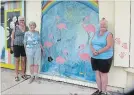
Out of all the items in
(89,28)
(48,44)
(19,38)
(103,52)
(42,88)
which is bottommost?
(42,88)

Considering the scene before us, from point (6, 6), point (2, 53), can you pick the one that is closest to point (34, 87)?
point (2, 53)

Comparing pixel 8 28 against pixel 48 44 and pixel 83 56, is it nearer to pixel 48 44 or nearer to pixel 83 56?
pixel 48 44

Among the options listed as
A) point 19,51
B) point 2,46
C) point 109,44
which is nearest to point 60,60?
point 19,51

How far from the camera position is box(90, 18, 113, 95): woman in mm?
4391

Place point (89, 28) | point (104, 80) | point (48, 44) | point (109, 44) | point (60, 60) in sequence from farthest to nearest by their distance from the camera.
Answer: point (48, 44)
point (60, 60)
point (89, 28)
point (104, 80)
point (109, 44)

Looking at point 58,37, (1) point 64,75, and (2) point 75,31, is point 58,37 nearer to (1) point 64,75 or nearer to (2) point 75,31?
(2) point 75,31

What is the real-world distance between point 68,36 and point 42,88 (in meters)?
1.27

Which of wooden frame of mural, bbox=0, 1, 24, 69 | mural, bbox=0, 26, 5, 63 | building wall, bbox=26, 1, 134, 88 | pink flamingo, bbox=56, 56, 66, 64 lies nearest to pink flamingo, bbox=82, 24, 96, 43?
building wall, bbox=26, 1, 134, 88

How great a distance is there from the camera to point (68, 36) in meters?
5.27

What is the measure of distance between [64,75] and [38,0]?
1884mm

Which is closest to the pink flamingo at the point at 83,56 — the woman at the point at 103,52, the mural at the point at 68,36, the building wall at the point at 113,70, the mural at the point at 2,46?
the mural at the point at 68,36

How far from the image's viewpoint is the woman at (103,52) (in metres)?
4.39

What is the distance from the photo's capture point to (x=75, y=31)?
514 centimetres

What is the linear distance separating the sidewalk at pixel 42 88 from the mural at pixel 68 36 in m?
0.25
